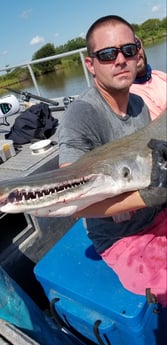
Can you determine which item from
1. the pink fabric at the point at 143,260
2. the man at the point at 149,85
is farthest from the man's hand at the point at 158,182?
the man at the point at 149,85

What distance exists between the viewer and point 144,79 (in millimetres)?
3668

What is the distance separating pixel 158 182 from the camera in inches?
61.6

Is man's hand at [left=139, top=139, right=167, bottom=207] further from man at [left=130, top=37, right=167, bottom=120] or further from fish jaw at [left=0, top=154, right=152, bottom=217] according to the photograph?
man at [left=130, top=37, right=167, bottom=120]

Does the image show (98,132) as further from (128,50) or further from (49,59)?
(49,59)

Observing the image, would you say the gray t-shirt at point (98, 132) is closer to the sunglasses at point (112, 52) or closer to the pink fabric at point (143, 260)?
the pink fabric at point (143, 260)

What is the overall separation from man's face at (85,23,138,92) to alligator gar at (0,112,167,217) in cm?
32

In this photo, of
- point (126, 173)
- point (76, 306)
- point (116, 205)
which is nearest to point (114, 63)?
point (126, 173)

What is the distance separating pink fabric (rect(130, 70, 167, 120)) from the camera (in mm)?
3320

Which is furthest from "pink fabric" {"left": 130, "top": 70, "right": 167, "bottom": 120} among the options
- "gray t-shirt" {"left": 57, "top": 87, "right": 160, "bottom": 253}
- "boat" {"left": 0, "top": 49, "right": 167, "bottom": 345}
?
"boat" {"left": 0, "top": 49, "right": 167, "bottom": 345}

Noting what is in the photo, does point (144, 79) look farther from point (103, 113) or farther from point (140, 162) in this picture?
point (140, 162)

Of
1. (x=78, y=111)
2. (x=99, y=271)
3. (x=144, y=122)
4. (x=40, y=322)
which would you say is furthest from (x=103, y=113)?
(x=40, y=322)

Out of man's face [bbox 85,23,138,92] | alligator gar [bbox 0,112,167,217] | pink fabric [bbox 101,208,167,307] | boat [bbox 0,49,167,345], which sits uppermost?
man's face [bbox 85,23,138,92]

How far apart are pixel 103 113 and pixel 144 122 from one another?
0.39 metres

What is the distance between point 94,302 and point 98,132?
95cm
